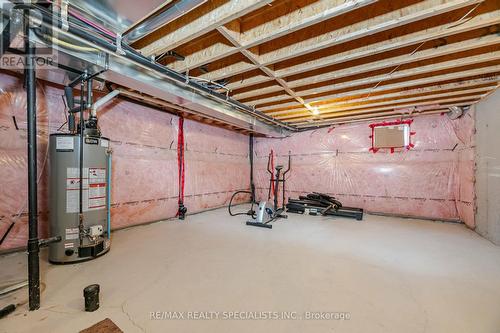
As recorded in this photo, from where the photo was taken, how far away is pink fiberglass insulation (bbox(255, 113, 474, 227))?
3.93 metres

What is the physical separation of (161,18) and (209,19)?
38 cm

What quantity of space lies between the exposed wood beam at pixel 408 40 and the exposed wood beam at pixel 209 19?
107 centimetres

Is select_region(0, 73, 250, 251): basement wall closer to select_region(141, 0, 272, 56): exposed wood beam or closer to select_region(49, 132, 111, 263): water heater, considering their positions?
select_region(49, 132, 111, 263): water heater

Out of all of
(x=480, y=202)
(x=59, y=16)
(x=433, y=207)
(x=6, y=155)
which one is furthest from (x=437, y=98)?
(x=6, y=155)

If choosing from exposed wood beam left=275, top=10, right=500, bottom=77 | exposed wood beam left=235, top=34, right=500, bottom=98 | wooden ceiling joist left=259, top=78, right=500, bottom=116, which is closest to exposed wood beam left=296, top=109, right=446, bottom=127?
wooden ceiling joist left=259, top=78, right=500, bottom=116

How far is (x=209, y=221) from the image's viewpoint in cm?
396

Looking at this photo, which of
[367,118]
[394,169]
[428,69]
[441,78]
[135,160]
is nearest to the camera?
[428,69]

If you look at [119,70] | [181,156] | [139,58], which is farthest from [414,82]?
[181,156]

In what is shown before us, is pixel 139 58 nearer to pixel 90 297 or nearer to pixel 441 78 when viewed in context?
pixel 90 297

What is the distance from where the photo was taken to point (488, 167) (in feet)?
9.78

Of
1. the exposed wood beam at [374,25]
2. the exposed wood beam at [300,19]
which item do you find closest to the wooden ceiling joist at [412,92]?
the exposed wood beam at [374,25]

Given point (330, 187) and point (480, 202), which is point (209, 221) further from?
point (480, 202)

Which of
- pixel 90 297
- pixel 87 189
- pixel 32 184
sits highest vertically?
pixel 32 184

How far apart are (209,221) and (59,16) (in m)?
3.32
